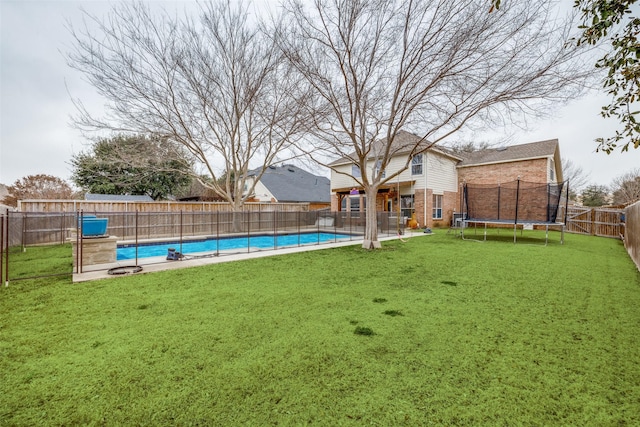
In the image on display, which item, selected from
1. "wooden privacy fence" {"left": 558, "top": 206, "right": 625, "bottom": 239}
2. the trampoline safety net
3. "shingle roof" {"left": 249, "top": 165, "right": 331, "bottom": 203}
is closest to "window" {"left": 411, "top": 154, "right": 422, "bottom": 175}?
the trampoline safety net

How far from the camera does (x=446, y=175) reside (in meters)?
18.7

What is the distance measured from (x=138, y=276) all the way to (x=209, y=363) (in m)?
4.27

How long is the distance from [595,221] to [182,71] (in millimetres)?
21126

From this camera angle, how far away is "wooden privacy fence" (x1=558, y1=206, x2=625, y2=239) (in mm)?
13422

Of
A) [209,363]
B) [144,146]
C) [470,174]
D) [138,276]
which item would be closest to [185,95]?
[144,146]

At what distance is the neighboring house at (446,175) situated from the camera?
16578mm

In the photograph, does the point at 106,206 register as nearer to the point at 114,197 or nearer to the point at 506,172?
the point at 114,197

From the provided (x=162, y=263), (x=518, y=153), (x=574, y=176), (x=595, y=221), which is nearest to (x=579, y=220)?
(x=595, y=221)

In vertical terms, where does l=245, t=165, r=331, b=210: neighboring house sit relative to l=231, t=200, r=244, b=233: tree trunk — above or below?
above

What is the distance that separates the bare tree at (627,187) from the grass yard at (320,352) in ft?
108

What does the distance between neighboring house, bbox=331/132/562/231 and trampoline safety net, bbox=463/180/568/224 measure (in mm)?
3632

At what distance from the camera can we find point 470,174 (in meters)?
19.2

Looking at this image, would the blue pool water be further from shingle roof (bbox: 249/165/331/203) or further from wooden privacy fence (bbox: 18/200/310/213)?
shingle roof (bbox: 249/165/331/203)

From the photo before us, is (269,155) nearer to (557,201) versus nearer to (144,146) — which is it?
(144,146)
